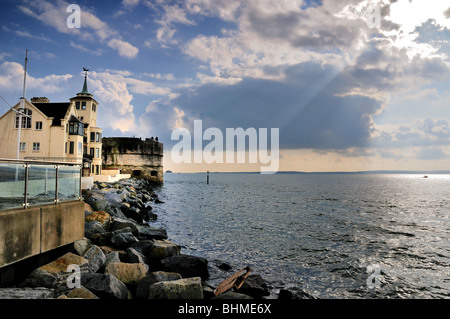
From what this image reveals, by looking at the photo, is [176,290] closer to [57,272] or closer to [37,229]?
[57,272]

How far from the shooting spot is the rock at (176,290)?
641cm

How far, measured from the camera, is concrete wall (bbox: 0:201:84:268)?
19.5 ft

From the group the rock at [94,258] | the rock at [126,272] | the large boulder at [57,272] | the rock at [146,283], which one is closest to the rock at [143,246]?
the rock at [94,258]

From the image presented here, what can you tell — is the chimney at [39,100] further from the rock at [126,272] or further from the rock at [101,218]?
the rock at [126,272]

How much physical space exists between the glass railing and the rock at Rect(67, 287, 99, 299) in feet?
7.57

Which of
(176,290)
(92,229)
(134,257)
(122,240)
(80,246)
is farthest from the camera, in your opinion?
(92,229)

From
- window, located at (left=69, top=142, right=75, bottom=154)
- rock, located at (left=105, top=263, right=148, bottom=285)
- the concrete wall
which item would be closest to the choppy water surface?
rock, located at (left=105, top=263, right=148, bottom=285)

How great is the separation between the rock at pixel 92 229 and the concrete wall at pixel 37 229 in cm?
275

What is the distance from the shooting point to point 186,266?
978 cm

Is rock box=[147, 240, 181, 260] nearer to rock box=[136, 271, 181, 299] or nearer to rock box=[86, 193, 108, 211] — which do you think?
rock box=[136, 271, 181, 299]

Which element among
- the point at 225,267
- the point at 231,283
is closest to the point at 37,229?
the point at 231,283

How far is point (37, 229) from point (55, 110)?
112ft
